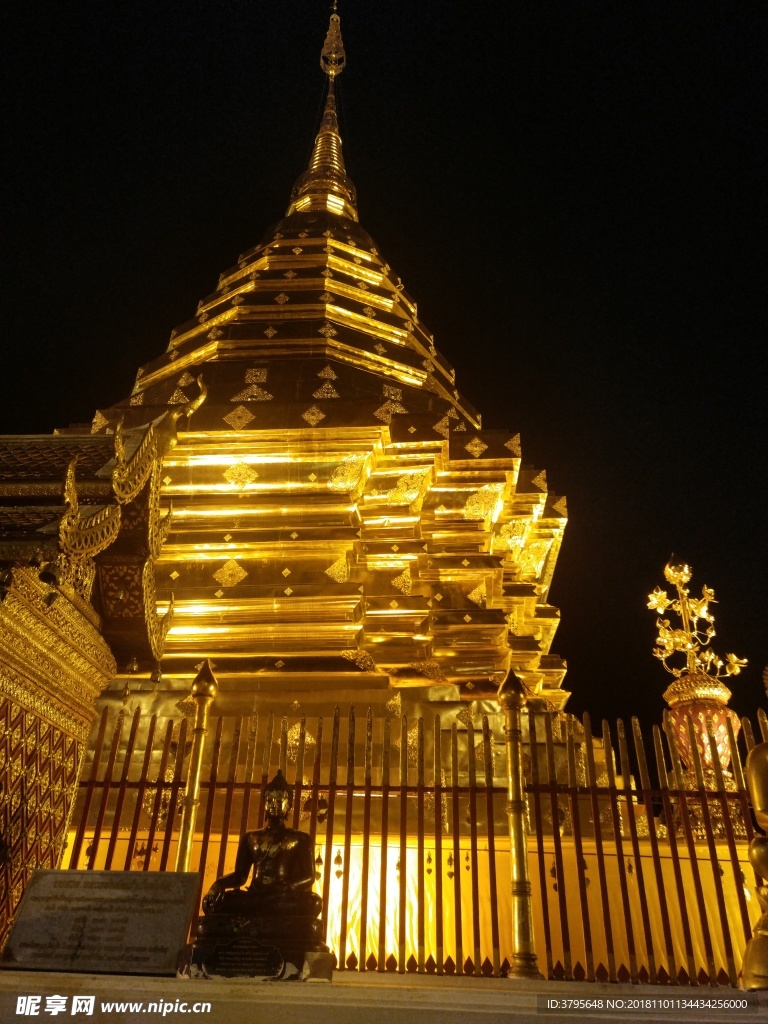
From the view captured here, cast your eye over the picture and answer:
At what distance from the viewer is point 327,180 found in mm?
18344

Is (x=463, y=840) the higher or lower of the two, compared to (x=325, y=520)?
lower

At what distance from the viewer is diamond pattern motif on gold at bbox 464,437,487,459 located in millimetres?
9898

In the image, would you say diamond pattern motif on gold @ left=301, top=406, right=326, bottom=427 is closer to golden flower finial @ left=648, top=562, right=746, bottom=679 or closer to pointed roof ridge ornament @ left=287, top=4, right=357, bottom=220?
golden flower finial @ left=648, top=562, right=746, bottom=679

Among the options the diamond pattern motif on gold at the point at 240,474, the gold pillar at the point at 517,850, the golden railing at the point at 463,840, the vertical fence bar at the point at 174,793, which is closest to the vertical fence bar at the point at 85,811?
the golden railing at the point at 463,840

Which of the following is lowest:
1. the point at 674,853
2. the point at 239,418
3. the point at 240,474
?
the point at 674,853

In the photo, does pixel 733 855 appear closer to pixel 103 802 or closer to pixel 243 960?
pixel 243 960

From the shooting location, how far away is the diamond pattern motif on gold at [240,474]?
347 inches

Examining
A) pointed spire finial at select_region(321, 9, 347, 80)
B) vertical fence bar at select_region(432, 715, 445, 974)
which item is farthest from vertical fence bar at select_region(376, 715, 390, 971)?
pointed spire finial at select_region(321, 9, 347, 80)

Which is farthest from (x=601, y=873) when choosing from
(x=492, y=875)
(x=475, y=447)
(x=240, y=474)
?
(x=475, y=447)

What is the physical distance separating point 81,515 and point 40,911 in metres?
1.99

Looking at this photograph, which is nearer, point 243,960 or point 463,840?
point 243,960

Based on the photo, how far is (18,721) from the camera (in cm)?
439

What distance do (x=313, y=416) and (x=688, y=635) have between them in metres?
5.72

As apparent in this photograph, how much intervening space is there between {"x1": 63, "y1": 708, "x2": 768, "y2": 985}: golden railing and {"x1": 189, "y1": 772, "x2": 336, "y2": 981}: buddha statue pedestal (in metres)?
0.34
